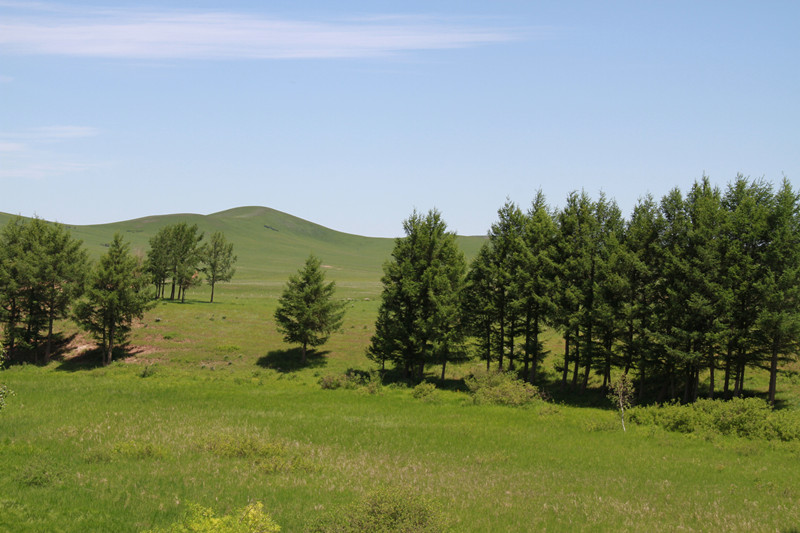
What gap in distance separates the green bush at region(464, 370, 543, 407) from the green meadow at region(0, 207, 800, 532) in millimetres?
1002

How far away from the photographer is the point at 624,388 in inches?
1351

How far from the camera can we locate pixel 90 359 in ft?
186

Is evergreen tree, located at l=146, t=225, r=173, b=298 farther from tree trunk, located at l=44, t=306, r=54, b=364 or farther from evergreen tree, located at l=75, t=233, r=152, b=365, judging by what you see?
evergreen tree, located at l=75, t=233, r=152, b=365

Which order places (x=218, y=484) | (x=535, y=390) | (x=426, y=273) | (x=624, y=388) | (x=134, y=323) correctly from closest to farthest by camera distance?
(x=218, y=484)
(x=624, y=388)
(x=535, y=390)
(x=426, y=273)
(x=134, y=323)

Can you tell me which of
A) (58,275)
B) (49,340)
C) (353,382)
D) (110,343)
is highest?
(58,275)

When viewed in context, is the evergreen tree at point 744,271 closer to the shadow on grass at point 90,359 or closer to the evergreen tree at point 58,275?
the shadow on grass at point 90,359

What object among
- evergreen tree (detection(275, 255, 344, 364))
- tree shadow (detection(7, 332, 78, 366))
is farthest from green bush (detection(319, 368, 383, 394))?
tree shadow (detection(7, 332, 78, 366))

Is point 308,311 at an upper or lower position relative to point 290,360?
upper

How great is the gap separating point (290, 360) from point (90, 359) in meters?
21.5

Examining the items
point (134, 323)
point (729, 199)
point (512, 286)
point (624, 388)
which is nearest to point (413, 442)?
point (624, 388)

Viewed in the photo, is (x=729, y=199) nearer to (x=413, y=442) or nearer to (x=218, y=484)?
(x=413, y=442)

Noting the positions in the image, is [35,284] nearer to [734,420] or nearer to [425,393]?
[425,393]

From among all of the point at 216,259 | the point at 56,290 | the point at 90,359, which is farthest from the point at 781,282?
the point at 216,259

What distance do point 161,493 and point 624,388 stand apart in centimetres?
2814
